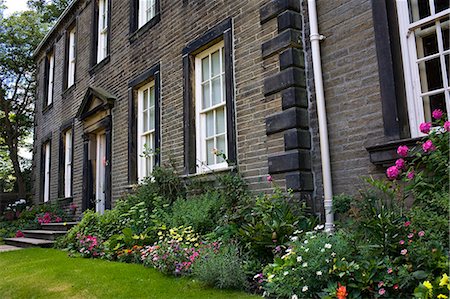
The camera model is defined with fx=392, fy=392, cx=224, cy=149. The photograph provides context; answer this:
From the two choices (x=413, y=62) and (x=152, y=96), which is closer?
(x=413, y=62)

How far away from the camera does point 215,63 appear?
7.17 meters

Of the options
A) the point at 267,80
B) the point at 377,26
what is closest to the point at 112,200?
the point at 267,80

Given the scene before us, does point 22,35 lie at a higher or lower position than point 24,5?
lower

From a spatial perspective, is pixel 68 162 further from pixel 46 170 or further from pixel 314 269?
pixel 314 269

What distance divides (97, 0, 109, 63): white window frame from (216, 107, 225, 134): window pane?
613cm

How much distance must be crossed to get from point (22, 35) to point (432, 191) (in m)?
23.4

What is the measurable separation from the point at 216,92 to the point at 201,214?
2.34 metres

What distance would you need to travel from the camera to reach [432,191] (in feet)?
12.2

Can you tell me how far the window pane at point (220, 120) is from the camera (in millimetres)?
6836

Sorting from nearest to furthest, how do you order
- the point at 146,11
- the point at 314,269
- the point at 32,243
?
1. the point at 314,269
2. the point at 32,243
3. the point at 146,11

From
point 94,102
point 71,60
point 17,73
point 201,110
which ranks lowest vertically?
point 201,110

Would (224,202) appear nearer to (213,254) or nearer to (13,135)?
(213,254)

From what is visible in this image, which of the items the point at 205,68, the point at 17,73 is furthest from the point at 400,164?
the point at 17,73

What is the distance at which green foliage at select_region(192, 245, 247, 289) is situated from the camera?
412 centimetres
